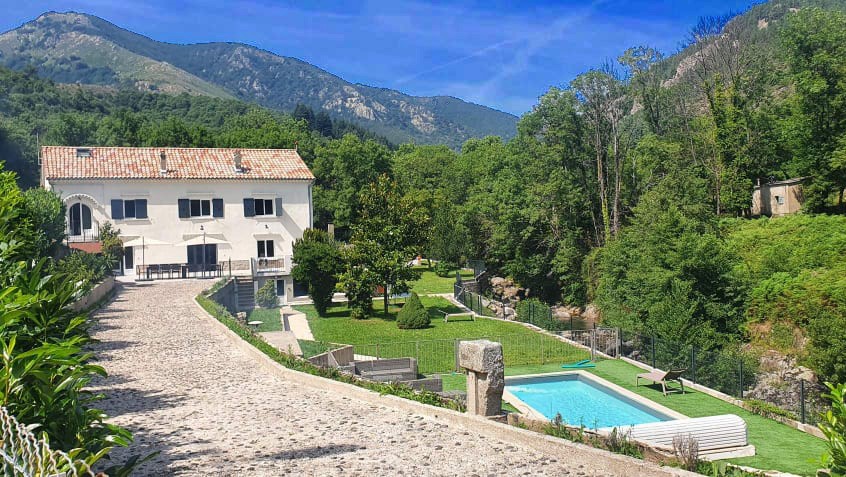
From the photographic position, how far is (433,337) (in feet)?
93.7

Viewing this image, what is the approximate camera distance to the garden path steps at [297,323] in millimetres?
28234

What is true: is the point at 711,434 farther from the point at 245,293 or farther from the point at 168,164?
the point at 168,164

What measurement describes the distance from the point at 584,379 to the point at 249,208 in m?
26.6

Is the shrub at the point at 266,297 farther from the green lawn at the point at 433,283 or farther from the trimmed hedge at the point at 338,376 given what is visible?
the trimmed hedge at the point at 338,376

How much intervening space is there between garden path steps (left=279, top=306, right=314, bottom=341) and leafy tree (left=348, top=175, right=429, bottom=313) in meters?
3.64

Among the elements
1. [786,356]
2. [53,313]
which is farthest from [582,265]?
[53,313]

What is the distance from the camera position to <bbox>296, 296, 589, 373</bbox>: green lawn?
23.9 meters

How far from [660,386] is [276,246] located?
28.1m

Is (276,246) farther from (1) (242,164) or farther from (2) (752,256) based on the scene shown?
(2) (752,256)

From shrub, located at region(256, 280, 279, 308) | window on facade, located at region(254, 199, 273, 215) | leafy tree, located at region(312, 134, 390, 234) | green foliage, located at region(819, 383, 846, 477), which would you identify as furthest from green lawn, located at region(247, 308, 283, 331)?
leafy tree, located at region(312, 134, 390, 234)

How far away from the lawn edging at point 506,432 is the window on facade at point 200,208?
27533 mm

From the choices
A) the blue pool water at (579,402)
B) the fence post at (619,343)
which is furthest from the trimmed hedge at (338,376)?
the fence post at (619,343)

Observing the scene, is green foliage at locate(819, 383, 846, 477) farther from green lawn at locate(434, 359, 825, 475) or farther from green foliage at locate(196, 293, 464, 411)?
green foliage at locate(196, 293, 464, 411)

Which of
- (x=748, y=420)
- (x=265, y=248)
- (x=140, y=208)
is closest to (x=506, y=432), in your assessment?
(x=748, y=420)
